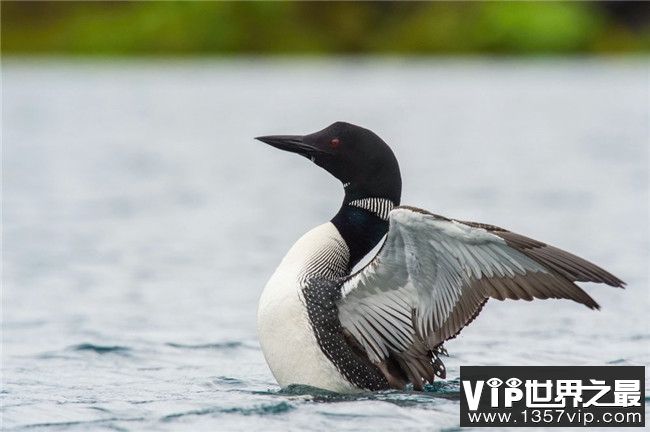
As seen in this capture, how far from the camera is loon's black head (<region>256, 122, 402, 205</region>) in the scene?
5.51 meters

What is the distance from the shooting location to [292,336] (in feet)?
17.2

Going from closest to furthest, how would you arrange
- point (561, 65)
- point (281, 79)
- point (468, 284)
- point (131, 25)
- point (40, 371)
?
point (468, 284)
point (40, 371)
point (281, 79)
point (561, 65)
point (131, 25)

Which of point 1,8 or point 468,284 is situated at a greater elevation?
point 1,8

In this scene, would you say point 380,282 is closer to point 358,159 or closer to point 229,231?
point 358,159

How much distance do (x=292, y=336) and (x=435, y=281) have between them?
677 mm

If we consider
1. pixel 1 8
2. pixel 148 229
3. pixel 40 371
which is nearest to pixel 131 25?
pixel 1 8

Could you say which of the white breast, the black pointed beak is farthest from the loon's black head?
the white breast

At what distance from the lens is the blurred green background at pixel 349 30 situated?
49594 millimetres

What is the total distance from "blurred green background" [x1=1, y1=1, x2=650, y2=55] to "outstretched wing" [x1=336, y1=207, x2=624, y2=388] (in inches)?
1750

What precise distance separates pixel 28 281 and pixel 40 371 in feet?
9.58

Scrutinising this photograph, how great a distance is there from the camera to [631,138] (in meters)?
22.3

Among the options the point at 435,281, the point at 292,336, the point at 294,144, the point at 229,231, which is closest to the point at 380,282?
the point at 435,281

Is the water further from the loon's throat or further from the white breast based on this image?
the loon's throat

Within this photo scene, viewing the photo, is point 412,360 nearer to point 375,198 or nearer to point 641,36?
point 375,198
